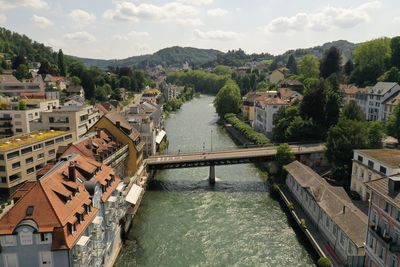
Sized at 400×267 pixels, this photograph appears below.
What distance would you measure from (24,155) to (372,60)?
8665cm

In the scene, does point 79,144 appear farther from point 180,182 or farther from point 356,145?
point 356,145

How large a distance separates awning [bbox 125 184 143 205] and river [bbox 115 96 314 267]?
2.24 metres

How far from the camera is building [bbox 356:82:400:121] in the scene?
234 feet

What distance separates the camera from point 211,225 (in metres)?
37.7

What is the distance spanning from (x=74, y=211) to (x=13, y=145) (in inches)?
1090

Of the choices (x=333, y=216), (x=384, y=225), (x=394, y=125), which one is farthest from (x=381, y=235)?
(x=394, y=125)

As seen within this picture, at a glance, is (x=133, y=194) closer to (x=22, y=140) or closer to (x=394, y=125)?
(x=22, y=140)

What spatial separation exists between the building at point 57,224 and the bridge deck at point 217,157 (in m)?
22.6

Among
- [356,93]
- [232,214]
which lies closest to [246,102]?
[356,93]

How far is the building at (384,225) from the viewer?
75.7 feet

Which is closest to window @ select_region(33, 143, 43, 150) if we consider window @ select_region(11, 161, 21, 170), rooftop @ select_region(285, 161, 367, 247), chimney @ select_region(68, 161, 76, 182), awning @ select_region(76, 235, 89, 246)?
window @ select_region(11, 161, 21, 170)

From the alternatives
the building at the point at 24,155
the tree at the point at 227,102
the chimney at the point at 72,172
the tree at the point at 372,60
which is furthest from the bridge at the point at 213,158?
the tree at the point at 372,60

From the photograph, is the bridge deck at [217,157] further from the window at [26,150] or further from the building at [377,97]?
the building at [377,97]

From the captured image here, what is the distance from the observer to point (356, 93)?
8288cm
